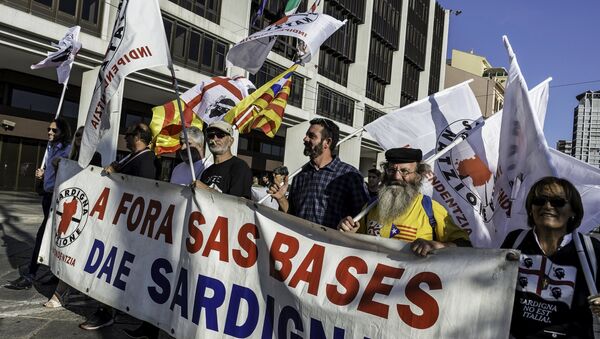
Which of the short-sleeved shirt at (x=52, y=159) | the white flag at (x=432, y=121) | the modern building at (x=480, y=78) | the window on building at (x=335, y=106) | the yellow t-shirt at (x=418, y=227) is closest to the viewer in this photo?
the yellow t-shirt at (x=418, y=227)

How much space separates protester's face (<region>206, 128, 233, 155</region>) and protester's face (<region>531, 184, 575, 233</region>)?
2.40 meters

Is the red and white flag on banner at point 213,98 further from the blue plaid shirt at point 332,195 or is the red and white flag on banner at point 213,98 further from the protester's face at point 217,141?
the blue plaid shirt at point 332,195

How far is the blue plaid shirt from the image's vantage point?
375 centimetres

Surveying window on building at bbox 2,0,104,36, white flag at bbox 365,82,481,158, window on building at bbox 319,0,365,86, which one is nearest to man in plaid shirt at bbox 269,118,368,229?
white flag at bbox 365,82,481,158

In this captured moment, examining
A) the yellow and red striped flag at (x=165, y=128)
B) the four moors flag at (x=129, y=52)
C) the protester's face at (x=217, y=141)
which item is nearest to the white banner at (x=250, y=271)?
the protester's face at (x=217, y=141)

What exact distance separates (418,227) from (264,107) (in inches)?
149

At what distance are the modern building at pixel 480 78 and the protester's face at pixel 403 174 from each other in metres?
55.7

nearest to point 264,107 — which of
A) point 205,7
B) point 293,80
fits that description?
point 205,7

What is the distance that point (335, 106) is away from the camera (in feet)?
105

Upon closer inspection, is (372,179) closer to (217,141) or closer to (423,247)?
(217,141)

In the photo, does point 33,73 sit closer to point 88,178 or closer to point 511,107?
point 88,178

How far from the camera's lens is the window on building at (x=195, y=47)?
2055 cm

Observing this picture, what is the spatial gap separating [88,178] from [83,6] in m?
15.9

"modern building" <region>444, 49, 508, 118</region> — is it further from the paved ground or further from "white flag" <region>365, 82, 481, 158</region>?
the paved ground
